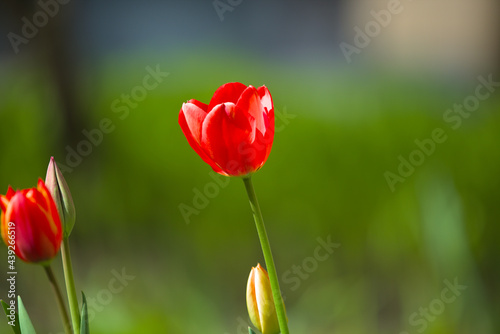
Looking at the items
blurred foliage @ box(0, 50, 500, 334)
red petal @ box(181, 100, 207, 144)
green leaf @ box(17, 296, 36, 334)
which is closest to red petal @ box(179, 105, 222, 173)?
red petal @ box(181, 100, 207, 144)

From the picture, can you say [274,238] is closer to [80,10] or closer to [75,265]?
[75,265]

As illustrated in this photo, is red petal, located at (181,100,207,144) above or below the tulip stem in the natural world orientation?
above

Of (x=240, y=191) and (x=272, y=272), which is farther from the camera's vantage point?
(x=240, y=191)

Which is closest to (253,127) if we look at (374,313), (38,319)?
(374,313)

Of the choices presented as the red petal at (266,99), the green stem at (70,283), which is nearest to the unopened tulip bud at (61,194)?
the green stem at (70,283)

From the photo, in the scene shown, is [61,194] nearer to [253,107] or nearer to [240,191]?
[253,107]

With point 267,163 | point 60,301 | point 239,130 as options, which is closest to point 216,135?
point 239,130

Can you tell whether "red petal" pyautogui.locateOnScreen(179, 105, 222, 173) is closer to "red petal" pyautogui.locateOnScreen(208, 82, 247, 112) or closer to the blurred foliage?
"red petal" pyautogui.locateOnScreen(208, 82, 247, 112)
